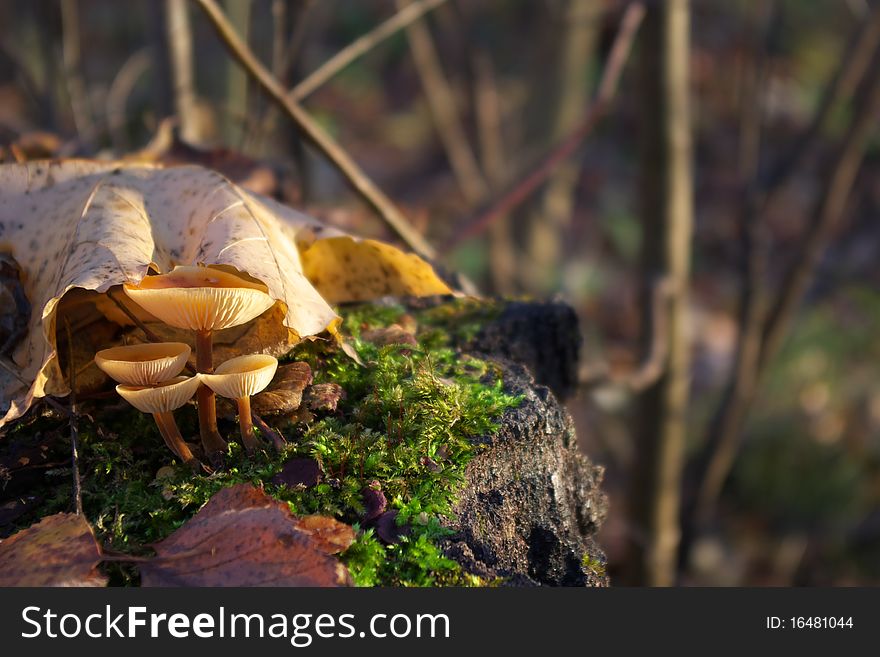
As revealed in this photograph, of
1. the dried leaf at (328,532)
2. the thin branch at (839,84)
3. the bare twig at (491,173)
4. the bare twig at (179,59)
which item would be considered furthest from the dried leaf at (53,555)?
the bare twig at (491,173)

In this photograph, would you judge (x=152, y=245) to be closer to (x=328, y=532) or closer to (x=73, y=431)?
(x=73, y=431)

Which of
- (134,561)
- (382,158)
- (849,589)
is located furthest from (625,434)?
(382,158)

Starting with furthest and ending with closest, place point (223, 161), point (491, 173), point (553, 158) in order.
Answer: point (491, 173)
point (553, 158)
point (223, 161)

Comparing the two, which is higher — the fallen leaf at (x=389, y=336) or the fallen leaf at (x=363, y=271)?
the fallen leaf at (x=363, y=271)

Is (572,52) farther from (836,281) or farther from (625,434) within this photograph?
(836,281)

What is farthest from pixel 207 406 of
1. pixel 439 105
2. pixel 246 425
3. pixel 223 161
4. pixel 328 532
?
pixel 439 105

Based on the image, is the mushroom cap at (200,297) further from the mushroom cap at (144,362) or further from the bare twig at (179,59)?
the bare twig at (179,59)

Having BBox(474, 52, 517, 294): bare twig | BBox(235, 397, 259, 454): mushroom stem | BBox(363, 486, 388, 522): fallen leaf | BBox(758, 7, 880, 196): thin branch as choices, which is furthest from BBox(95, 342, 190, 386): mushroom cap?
BBox(474, 52, 517, 294): bare twig
